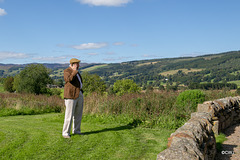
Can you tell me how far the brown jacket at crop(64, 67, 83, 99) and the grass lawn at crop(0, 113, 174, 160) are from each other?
4.23ft

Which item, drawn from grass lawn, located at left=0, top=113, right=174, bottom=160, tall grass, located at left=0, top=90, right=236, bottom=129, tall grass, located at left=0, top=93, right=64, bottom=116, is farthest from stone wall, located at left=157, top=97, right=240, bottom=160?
tall grass, located at left=0, top=93, right=64, bottom=116

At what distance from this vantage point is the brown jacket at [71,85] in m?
6.57

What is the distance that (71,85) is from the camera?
22.0ft

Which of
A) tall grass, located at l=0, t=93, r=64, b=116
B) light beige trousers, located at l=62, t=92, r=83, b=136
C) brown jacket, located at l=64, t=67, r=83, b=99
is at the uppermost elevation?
brown jacket, located at l=64, t=67, r=83, b=99

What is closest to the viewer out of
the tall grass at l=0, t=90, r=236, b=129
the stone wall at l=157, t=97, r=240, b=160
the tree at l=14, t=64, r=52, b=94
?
the stone wall at l=157, t=97, r=240, b=160

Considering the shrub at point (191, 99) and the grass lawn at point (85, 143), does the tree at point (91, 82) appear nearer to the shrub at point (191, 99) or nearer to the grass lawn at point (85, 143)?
the shrub at point (191, 99)

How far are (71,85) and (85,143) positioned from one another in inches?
68.0

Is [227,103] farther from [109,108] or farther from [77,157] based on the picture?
[77,157]

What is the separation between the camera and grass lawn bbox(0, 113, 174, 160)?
545 centimetres

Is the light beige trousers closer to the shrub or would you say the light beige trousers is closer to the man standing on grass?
the man standing on grass

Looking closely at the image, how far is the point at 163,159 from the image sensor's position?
3.03m

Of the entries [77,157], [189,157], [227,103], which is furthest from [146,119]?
[189,157]

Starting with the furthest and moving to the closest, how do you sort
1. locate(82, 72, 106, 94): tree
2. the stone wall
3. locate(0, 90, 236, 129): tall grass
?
1. locate(82, 72, 106, 94): tree
2. locate(0, 90, 236, 129): tall grass
3. the stone wall

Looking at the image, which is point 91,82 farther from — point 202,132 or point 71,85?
point 202,132
